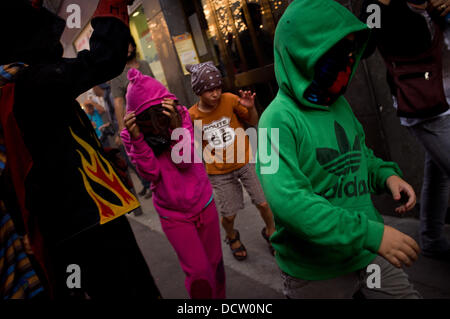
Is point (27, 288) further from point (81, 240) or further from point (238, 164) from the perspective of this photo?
point (238, 164)

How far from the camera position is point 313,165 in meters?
1.42

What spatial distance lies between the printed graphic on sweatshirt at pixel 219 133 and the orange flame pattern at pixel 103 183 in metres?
1.56

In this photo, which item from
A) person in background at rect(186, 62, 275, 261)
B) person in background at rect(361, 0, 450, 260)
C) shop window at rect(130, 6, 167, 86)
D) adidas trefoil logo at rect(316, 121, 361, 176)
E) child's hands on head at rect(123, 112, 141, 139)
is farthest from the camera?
shop window at rect(130, 6, 167, 86)

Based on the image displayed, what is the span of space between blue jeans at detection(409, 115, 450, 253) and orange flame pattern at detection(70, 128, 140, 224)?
2.08 metres

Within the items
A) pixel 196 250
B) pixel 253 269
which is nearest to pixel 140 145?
pixel 196 250

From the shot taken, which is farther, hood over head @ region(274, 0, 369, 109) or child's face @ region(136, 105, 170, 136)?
child's face @ region(136, 105, 170, 136)

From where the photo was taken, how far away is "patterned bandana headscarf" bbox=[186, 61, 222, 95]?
228cm

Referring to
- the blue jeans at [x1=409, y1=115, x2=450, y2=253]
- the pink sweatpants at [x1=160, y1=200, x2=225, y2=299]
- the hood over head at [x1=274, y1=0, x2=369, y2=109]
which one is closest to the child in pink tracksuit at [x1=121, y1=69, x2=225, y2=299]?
the pink sweatpants at [x1=160, y1=200, x2=225, y2=299]

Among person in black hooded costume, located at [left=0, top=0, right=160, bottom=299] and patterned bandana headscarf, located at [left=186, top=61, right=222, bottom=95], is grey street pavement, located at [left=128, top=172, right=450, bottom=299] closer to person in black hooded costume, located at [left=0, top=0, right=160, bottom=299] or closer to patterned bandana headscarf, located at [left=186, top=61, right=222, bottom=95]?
person in black hooded costume, located at [left=0, top=0, right=160, bottom=299]

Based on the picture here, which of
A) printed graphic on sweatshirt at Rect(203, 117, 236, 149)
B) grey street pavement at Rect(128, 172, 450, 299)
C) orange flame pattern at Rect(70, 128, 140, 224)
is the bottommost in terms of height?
grey street pavement at Rect(128, 172, 450, 299)

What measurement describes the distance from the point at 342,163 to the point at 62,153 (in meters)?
1.32
